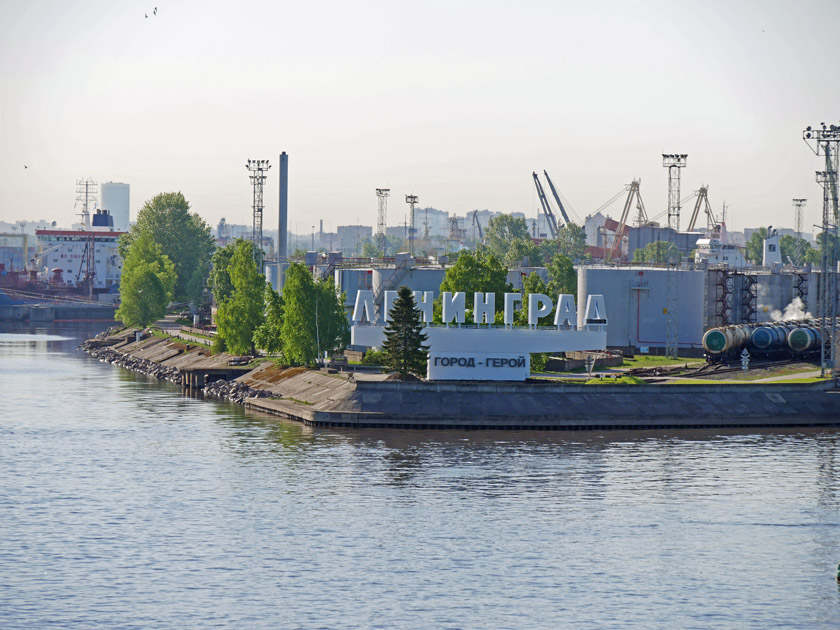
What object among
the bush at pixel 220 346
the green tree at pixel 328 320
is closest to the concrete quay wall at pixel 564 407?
the green tree at pixel 328 320

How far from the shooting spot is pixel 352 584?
58844 mm

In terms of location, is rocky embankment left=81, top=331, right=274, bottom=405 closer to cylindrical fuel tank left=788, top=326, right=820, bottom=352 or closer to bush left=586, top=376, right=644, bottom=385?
bush left=586, top=376, right=644, bottom=385

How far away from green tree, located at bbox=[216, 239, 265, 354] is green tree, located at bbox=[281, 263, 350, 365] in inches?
722

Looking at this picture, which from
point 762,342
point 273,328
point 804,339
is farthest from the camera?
point 273,328

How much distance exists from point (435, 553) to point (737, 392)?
5550cm

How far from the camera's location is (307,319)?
13188 centimetres

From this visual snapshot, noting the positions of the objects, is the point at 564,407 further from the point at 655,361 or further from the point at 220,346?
the point at 220,346

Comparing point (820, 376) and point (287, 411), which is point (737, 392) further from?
point (287, 411)

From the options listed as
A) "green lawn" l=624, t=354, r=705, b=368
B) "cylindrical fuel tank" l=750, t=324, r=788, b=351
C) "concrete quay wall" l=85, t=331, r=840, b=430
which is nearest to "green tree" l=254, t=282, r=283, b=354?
"concrete quay wall" l=85, t=331, r=840, b=430

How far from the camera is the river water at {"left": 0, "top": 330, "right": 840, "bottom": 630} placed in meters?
55.6

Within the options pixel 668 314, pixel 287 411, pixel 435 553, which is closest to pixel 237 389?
pixel 287 411

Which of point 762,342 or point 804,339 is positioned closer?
point 804,339

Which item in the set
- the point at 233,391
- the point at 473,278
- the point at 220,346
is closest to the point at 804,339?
the point at 473,278

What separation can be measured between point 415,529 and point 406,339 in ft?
140
